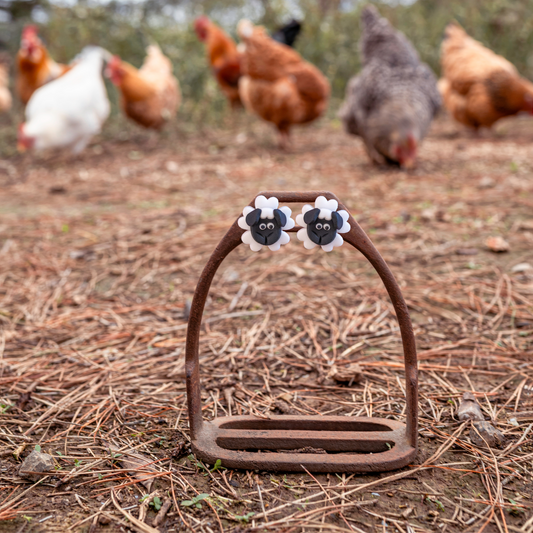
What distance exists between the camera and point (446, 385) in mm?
1415

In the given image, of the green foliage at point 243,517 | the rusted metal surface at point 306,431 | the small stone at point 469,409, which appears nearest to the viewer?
the green foliage at point 243,517

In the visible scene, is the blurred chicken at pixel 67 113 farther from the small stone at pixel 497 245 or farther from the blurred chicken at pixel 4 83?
the small stone at pixel 497 245

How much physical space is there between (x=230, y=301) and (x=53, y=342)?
70 centimetres

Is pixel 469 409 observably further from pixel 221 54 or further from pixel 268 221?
pixel 221 54

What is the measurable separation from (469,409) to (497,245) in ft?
4.30

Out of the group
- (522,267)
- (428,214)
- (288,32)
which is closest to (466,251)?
(522,267)

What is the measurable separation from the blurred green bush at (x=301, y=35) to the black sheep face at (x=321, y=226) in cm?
703

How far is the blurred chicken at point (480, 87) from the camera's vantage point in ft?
17.7

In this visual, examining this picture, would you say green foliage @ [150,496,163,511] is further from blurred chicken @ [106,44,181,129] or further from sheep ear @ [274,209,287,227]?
blurred chicken @ [106,44,181,129]

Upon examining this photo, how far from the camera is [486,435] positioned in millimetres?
1179

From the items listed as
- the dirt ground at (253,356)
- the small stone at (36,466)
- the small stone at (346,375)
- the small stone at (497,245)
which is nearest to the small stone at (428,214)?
the dirt ground at (253,356)

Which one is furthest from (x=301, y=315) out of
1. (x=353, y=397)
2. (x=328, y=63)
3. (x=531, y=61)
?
(x=531, y=61)

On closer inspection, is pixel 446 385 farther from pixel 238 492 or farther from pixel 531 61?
pixel 531 61

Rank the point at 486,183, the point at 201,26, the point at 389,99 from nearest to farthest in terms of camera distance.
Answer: the point at 486,183, the point at 389,99, the point at 201,26
